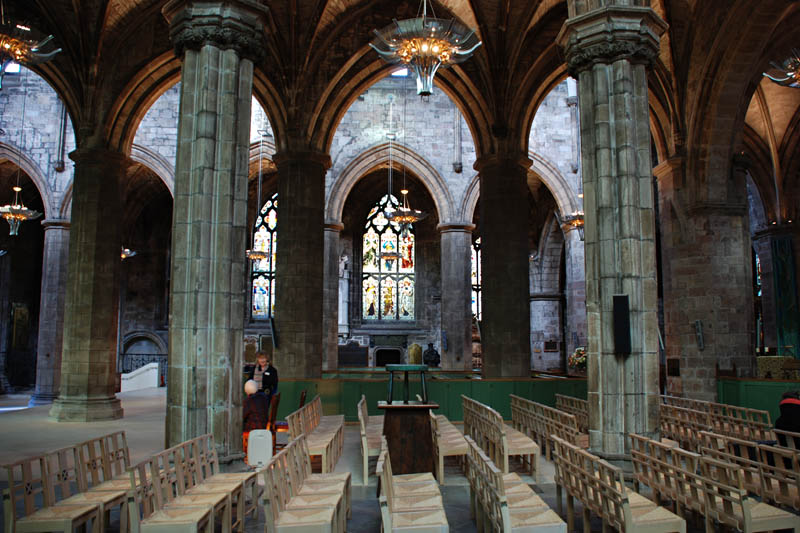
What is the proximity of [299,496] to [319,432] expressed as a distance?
11.6 feet

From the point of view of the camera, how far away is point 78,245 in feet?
45.2

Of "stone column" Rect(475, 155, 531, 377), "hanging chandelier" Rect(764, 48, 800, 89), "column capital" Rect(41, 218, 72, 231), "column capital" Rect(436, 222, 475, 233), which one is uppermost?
"hanging chandelier" Rect(764, 48, 800, 89)

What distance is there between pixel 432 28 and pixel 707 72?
792 cm

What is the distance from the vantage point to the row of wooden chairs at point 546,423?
7.64 m

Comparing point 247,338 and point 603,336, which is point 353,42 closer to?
point 603,336

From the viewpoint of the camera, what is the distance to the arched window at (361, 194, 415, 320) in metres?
28.5

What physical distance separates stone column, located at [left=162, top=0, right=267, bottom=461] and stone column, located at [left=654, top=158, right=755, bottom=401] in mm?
11416

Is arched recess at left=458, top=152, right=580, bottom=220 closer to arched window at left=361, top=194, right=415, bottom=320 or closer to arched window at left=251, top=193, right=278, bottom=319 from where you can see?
arched window at left=361, top=194, right=415, bottom=320

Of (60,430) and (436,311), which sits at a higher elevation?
(436,311)

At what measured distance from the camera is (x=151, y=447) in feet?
32.1

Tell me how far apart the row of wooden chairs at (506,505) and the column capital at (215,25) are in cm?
549

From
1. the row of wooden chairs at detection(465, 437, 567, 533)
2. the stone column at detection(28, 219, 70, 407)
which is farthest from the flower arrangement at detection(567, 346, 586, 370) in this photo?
the stone column at detection(28, 219, 70, 407)

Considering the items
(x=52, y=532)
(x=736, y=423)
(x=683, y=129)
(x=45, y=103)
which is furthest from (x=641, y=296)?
(x=45, y=103)

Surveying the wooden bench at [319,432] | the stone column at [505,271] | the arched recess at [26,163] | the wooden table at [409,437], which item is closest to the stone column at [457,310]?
the stone column at [505,271]
